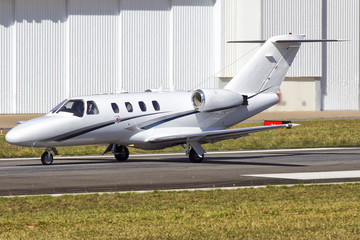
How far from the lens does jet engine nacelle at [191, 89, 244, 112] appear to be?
88.0 feet

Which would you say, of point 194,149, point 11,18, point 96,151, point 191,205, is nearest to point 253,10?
point 11,18

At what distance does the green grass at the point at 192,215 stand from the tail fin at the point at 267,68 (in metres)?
10.7

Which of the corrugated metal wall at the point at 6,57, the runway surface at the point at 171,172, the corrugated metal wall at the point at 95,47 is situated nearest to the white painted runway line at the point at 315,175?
the runway surface at the point at 171,172

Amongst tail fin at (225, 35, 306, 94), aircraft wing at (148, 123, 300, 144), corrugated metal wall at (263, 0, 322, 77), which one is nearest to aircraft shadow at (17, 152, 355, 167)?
aircraft wing at (148, 123, 300, 144)

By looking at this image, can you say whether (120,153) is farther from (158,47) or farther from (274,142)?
(158,47)

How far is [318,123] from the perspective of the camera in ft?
155

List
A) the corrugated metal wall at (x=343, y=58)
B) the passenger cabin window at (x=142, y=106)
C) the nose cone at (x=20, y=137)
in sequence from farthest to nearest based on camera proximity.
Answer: the corrugated metal wall at (x=343, y=58) → the passenger cabin window at (x=142, y=106) → the nose cone at (x=20, y=137)

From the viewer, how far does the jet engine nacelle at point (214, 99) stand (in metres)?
26.8

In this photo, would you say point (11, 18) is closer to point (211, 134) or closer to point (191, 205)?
point (211, 134)

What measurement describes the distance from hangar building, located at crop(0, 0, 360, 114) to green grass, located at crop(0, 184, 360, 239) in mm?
42490

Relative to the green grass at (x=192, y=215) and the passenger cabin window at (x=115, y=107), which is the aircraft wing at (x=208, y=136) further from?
the green grass at (x=192, y=215)

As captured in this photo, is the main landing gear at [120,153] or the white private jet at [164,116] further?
the main landing gear at [120,153]

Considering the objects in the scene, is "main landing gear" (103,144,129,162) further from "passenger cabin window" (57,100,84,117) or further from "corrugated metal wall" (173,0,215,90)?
"corrugated metal wall" (173,0,215,90)

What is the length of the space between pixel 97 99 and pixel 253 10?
35.9 meters
